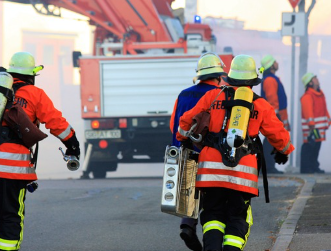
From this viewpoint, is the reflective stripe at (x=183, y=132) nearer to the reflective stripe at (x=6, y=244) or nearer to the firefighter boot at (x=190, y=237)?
the firefighter boot at (x=190, y=237)

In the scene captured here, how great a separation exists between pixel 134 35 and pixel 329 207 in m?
8.52

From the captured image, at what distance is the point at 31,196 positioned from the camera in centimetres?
1116

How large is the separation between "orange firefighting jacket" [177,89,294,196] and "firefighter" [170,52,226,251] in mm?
824

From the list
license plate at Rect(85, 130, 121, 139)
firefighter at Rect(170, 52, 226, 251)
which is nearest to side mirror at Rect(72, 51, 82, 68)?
license plate at Rect(85, 130, 121, 139)

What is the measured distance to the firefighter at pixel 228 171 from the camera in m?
5.31

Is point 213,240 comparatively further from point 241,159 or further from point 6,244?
point 6,244

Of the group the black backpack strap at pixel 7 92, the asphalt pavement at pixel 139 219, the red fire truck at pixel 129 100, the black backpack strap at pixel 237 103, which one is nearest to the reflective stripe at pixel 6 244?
the black backpack strap at pixel 7 92

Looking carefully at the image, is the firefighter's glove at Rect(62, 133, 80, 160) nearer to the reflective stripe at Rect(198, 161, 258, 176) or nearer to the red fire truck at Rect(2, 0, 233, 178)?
the reflective stripe at Rect(198, 161, 258, 176)

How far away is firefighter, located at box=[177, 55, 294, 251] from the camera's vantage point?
531 centimetres

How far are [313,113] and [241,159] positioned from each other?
985 cm

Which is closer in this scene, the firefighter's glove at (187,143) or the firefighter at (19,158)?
the firefighter at (19,158)

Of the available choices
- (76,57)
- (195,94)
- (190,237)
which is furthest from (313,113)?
(190,237)

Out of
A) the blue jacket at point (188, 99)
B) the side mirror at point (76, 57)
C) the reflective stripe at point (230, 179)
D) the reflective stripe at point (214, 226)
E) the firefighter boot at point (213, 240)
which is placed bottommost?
the firefighter boot at point (213, 240)

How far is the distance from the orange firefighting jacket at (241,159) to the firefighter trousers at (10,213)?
1255 millimetres
